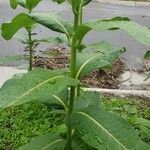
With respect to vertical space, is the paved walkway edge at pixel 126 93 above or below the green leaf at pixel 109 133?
below

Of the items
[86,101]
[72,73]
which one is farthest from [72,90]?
[86,101]

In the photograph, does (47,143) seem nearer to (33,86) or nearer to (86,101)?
(86,101)

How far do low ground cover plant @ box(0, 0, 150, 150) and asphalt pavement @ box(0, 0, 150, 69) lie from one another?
148cm

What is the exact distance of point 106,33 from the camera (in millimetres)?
9289

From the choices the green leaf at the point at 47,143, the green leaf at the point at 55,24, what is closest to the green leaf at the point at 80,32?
the green leaf at the point at 55,24

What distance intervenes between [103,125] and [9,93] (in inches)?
21.5

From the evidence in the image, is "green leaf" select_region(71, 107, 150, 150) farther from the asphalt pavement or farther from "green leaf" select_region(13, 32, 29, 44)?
the asphalt pavement

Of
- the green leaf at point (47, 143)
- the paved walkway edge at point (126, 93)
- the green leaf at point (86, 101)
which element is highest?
the green leaf at point (86, 101)

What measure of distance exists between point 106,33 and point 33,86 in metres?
7.39

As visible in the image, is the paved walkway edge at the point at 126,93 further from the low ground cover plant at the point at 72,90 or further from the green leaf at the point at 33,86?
the green leaf at the point at 33,86

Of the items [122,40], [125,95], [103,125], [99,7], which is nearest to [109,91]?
[125,95]

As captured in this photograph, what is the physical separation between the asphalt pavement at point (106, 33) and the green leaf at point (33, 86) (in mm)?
1909

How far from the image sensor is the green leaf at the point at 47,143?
8.41 feet

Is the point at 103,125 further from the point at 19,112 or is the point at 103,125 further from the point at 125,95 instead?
the point at 125,95
